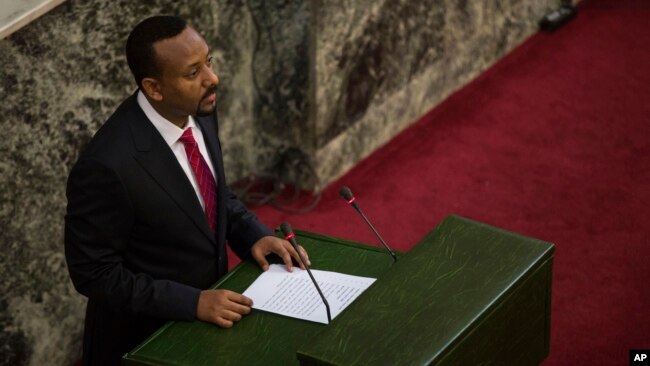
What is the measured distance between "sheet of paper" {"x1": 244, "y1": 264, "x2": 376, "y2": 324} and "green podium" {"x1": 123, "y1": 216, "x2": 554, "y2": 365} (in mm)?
36

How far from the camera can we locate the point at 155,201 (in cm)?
309

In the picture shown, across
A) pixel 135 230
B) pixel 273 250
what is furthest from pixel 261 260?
pixel 135 230

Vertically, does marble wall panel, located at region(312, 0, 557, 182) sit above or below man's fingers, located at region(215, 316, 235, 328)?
below

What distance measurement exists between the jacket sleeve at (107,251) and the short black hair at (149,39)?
0.27 m

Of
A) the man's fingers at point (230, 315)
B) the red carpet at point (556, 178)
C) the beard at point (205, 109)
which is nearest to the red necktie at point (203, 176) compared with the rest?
the beard at point (205, 109)

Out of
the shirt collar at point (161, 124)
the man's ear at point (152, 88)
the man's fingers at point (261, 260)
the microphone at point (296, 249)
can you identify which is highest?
the man's ear at point (152, 88)

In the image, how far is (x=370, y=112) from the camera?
599cm

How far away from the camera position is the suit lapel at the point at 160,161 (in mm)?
3066

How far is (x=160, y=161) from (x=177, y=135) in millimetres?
93

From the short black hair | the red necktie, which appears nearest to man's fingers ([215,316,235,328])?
the red necktie

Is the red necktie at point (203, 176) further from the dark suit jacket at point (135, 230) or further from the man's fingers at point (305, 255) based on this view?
the man's fingers at point (305, 255)

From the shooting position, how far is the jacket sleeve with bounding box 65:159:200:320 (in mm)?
2982

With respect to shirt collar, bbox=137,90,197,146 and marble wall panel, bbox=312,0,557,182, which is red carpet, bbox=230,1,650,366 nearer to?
marble wall panel, bbox=312,0,557,182

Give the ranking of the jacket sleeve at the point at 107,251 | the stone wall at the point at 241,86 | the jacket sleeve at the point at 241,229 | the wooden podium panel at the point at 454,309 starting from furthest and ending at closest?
the stone wall at the point at 241,86, the jacket sleeve at the point at 241,229, the jacket sleeve at the point at 107,251, the wooden podium panel at the point at 454,309
